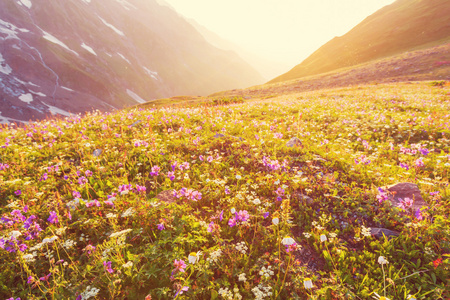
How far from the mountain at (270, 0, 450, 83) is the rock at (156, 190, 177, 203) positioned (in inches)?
4026

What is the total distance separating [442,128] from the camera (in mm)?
8227

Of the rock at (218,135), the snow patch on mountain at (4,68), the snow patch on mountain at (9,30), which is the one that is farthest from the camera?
the snow patch on mountain at (9,30)

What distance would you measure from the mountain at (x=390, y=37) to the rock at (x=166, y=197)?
102m

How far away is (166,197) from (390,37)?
12382cm

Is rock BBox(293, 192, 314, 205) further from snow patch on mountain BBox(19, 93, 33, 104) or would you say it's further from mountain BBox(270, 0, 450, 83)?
snow patch on mountain BBox(19, 93, 33, 104)

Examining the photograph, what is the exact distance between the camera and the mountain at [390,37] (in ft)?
258

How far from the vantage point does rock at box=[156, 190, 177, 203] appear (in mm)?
4530

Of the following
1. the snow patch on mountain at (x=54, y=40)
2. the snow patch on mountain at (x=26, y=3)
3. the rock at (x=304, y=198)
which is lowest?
the rock at (x=304, y=198)

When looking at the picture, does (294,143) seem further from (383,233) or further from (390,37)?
(390,37)

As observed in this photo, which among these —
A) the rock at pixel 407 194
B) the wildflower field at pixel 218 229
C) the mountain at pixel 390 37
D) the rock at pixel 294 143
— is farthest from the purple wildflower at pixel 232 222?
the mountain at pixel 390 37

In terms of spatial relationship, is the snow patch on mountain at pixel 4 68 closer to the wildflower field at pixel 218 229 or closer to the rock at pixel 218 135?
the wildflower field at pixel 218 229

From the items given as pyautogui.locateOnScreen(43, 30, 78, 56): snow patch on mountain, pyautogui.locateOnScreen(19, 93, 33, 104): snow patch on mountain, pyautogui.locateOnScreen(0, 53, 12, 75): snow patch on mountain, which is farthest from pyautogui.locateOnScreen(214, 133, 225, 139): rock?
pyautogui.locateOnScreen(43, 30, 78, 56): snow patch on mountain

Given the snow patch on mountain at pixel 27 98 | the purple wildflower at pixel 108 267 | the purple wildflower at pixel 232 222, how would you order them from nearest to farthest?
1. the purple wildflower at pixel 108 267
2. the purple wildflower at pixel 232 222
3. the snow patch on mountain at pixel 27 98

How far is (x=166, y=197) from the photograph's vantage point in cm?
463
